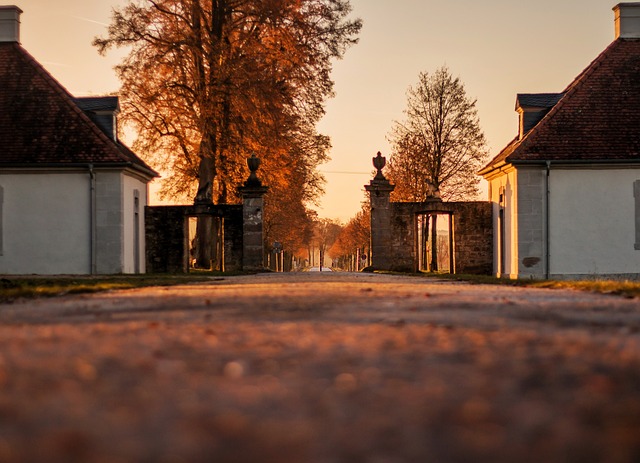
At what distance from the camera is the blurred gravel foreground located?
118 inches

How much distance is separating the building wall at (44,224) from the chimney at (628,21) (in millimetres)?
18768

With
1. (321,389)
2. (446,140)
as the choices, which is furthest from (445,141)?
(321,389)

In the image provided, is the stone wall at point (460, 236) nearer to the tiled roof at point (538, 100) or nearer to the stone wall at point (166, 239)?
the tiled roof at point (538, 100)

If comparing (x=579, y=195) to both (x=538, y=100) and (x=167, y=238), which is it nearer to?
(x=538, y=100)

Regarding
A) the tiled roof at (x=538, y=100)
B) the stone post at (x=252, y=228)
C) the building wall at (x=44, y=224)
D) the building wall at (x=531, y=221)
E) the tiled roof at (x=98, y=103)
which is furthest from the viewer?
the tiled roof at (x=538, y=100)

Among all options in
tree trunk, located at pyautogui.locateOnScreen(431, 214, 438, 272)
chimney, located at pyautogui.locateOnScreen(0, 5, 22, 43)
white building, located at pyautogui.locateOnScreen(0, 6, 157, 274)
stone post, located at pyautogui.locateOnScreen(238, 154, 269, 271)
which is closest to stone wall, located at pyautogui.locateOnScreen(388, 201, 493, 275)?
stone post, located at pyautogui.locateOnScreen(238, 154, 269, 271)

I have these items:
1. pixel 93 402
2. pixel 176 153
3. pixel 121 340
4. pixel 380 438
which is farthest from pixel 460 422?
pixel 176 153

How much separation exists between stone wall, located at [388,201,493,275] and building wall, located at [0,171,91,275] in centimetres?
1052

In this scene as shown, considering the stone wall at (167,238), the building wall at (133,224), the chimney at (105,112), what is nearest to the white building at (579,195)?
the stone wall at (167,238)

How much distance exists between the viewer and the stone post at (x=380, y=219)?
32.1m

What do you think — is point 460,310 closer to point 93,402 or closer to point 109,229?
point 93,402

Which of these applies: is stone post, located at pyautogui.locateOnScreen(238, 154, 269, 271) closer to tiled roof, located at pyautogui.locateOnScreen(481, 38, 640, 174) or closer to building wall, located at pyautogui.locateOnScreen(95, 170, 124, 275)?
building wall, located at pyautogui.locateOnScreen(95, 170, 124, 275)

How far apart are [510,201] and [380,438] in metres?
28.4

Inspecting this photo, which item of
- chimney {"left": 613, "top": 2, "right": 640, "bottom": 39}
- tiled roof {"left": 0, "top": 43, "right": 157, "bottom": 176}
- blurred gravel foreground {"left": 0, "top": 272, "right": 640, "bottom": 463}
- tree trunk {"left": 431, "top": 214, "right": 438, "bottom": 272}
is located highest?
chimney {"left": 613, "top": 2, "right": 640, "bottom": 39}
